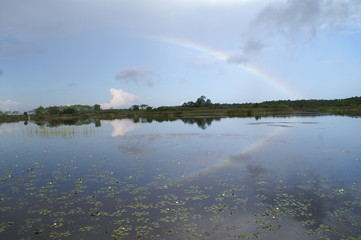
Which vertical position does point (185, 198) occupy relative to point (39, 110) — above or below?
below

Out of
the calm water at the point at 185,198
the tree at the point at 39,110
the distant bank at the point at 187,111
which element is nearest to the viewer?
the calm water at the point at 185,198

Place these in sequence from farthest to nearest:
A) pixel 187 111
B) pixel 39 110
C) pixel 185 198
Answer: pixel 39 110 < pixel 187 111 < pixel 185 198

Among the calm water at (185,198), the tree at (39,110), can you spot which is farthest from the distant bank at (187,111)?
the calm water at (185,198)

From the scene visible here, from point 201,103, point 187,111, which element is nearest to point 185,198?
point 187,111

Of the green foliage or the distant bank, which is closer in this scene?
the distant bank

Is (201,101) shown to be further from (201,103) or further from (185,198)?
(185,198)

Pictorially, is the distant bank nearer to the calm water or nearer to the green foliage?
the green foliage

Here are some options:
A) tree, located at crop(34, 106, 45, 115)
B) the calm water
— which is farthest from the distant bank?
the calm water

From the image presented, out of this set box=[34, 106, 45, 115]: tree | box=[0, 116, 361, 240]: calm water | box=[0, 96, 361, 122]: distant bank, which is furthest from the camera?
box=[34, 106, 45, 115]: tree

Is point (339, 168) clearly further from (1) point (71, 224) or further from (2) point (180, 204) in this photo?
(1) point (71, 224)

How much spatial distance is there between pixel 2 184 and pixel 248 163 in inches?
553

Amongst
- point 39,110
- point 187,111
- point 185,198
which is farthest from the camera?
point 39,110

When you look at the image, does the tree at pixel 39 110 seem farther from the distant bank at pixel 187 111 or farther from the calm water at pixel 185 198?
the calm water at pixel 185 198

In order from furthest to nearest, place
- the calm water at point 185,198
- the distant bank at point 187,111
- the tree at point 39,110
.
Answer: the tree at point 39,110 → the distant bank at point 187,111 → the calm water at point 185,198
